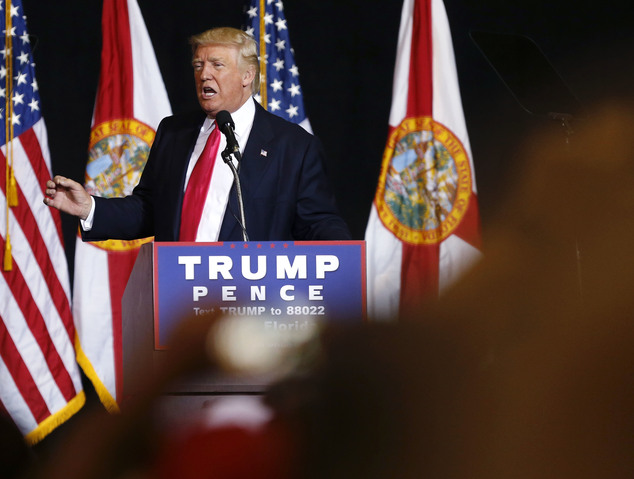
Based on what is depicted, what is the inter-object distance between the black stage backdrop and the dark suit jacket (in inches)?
87.0

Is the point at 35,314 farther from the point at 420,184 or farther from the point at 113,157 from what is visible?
the point at 420,184

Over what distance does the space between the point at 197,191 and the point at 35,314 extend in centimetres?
226

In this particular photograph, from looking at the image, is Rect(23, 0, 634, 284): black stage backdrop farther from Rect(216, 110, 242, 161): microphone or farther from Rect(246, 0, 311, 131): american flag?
Rect(216, 110, 242, 161): microphone

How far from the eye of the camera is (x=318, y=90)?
467 centimetres

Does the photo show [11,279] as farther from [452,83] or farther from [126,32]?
[452,83]

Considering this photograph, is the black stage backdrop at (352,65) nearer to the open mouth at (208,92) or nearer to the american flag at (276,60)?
the american flag at (276,60)

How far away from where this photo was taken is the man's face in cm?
247

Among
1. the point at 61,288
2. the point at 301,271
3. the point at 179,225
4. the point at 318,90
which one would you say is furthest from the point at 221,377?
the point at 318,90

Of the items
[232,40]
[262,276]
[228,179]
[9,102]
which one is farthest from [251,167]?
[9,102]

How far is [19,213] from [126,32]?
1.07 metres

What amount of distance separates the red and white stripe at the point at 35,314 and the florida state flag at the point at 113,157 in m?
0.09

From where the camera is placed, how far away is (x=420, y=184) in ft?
14.8

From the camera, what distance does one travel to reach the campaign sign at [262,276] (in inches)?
61.8

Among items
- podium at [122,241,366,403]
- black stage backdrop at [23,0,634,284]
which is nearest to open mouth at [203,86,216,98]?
podium at [122,241,366,403]
